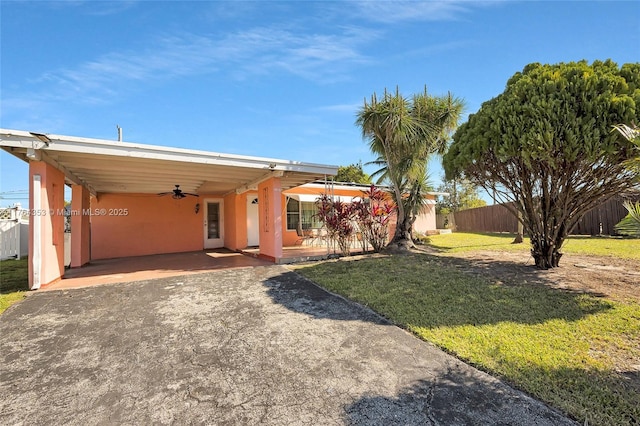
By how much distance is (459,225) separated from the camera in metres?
29.7

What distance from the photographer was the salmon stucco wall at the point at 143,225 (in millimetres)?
14750

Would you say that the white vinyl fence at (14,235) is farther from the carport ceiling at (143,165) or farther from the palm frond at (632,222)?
the palm frond at (632,222)

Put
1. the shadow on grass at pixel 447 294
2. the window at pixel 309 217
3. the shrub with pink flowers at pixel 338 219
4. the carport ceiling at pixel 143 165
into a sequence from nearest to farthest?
the shadow on grass at pixel 447 294, the carport ceiling at pixel 143 165, the shrub with pink flowers at pixel 338 219, the window at pixel 309 217

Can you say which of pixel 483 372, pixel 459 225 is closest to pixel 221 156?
pixel 483 372

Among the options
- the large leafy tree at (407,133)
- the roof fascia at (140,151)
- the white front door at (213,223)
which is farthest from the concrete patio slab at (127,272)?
the large leafy tree at (407,133)

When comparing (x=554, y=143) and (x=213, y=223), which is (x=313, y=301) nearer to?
(x=554, y=143)

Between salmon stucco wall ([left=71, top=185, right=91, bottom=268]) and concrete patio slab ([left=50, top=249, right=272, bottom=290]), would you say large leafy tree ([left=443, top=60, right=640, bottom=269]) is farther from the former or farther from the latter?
salmon stucco wall ([left=71, top=185, right=91, bottom=268])

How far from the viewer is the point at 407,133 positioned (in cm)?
1253

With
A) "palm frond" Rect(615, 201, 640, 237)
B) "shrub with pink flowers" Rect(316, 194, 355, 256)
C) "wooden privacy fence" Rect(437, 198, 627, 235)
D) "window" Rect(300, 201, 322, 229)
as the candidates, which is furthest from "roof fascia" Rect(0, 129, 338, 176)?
"wooden privacy fence" Rect(437, 198, 627, 235)

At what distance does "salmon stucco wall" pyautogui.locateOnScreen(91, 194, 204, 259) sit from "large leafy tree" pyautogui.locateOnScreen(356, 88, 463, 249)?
35.6ft

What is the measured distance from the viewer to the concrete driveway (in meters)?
2.81

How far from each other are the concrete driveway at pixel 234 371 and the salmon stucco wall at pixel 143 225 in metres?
9.70

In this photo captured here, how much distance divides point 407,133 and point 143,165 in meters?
10.0

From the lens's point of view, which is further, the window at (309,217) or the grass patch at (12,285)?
the window at (309,217)
